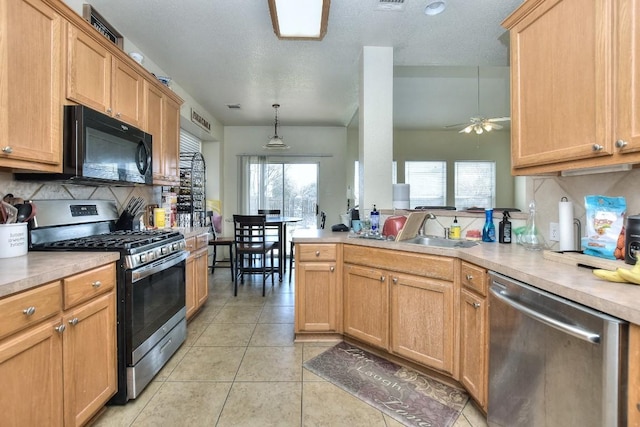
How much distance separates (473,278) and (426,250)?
1.07ft

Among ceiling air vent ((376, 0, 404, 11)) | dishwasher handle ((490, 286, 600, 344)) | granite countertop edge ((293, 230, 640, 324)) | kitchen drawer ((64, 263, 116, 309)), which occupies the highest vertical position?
ceiling air vent ((376, 0, 404, 11))

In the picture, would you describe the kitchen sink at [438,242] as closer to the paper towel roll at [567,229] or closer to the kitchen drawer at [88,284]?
the paper towel roll at [567,229]

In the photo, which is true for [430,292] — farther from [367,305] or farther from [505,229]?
[505,229]

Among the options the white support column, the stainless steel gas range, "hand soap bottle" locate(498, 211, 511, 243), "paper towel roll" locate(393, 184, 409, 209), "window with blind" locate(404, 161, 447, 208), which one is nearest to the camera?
the stainless steel gas range

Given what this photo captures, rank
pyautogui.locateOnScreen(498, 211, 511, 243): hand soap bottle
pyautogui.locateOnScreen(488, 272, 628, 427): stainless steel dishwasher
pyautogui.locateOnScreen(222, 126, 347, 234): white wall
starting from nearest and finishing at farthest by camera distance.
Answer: pyautogui.locateOnScreen(488, 272, 628, 427): stainless steel dishwasher → pyautogui.locateOnScreen(498, 211, 511, 243): hand soap bottle → pyautogui.locateOnScreen(222, 126, 347, 234): white wall

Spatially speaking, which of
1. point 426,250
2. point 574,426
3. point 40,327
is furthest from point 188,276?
point 574,426

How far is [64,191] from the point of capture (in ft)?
6.82

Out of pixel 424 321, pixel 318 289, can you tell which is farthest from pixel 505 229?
pixel 318 289

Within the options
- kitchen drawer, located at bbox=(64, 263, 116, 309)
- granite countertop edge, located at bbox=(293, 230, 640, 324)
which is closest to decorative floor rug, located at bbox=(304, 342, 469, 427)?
granite countertop edge, located at bbox=(293, 230, 640, 324)

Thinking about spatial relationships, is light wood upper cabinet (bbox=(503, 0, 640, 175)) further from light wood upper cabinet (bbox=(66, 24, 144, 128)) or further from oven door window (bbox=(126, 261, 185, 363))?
light wood upper cabinet (bbox=(66, 24, 144, 128))

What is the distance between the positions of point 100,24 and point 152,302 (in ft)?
6.78

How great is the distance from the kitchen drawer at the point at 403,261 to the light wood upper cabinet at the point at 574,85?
2.24 feet

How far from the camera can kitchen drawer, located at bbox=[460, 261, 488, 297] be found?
5.09 ft

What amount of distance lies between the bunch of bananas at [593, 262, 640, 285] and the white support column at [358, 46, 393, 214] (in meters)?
1.92
